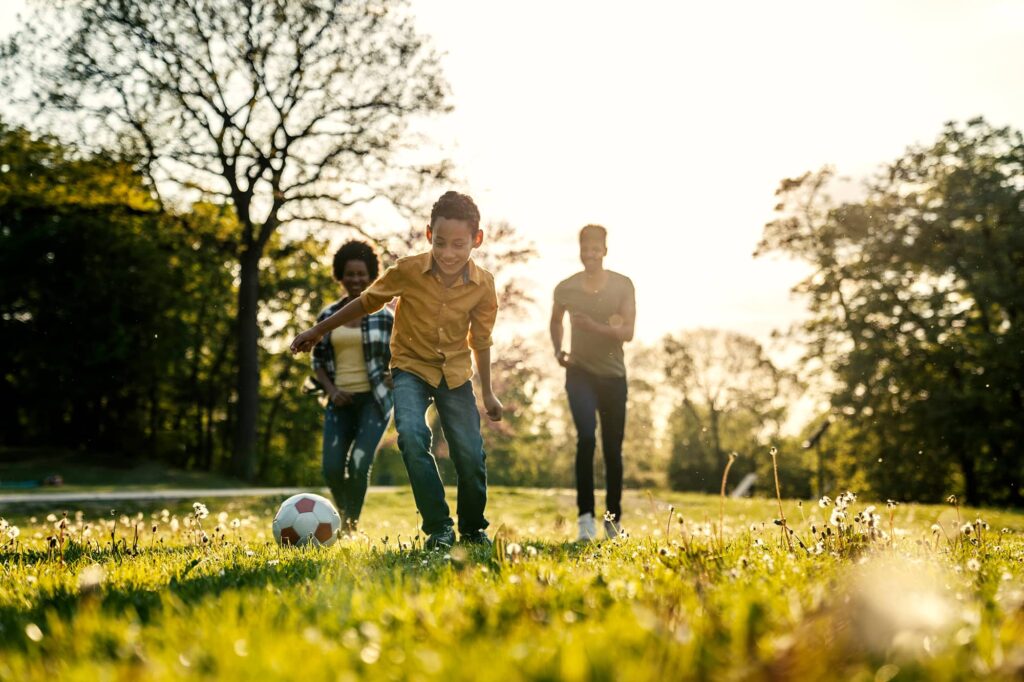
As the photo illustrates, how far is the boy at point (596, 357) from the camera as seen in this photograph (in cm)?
727

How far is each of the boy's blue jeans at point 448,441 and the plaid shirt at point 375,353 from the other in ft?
4.35

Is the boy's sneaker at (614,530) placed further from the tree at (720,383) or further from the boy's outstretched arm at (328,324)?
the tree at (720,383)

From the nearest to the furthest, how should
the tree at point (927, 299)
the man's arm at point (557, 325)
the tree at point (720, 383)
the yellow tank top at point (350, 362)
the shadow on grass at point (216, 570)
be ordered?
the shadow on grass at point (216, 570) < the yellow tank top at point (350, 362) < the man's arm at point (557, 325) < the tree at point (927, 299) < the tree at point (720, 383)

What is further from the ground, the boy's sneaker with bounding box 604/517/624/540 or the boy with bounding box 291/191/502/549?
the boy with bounding box 291/191/502/549

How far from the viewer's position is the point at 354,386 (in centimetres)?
692

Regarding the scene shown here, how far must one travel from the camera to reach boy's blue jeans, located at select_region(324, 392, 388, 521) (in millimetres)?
6812

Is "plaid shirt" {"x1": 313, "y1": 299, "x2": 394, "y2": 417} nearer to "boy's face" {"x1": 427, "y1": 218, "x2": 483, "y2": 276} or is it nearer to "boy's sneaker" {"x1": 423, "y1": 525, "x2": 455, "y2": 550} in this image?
"boy's face" {"x1": 427, "y1": 218, "x2": 483, "y2": 276}

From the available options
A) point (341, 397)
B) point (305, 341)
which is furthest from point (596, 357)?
point (305, 341)

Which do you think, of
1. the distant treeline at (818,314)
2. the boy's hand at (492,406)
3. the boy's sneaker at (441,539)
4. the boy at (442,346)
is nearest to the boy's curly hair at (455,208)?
the boy at (442,346)

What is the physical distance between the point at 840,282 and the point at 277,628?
100 ft

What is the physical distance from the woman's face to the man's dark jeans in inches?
79.6

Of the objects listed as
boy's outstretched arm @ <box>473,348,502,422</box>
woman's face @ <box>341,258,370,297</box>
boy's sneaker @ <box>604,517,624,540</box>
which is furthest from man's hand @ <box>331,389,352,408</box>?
boy's sneaker @ <box>604,517,624,540</box>

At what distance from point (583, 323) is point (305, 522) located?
9.81ft

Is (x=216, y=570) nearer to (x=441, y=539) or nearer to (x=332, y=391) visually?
(x=441, y=539)
